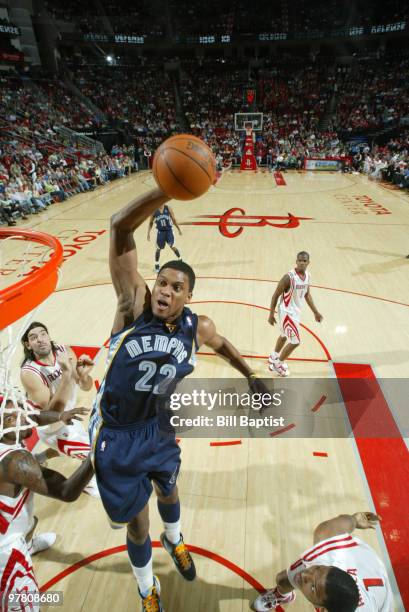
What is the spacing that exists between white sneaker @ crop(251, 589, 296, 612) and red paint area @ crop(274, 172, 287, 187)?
18.0m

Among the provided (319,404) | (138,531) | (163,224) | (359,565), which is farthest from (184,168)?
(163,224)

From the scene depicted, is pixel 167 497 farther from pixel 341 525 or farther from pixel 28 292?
pixel 28 292

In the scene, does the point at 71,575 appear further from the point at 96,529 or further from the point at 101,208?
the point at 101,208

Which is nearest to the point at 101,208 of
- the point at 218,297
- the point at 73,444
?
the point at 218,297

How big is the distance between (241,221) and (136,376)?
1076 centimetres

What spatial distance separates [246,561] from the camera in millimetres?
2830

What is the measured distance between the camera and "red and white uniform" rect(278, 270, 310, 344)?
4574 millimetres

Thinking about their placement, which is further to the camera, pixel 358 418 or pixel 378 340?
pixel 378 340

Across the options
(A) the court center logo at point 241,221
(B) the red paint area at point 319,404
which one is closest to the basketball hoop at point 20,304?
(B) the red paint area at point 319,404

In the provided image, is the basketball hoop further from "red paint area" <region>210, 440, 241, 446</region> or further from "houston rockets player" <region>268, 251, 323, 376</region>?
"houston rockets player" <region>268, 251, 323, 376</region>

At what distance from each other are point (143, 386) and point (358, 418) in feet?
9.59

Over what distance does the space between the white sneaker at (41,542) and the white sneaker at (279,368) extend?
2.92 metres

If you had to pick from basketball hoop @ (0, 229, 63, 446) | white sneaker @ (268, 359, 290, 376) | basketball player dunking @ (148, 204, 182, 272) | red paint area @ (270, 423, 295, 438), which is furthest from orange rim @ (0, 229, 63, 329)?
basketball player dunking @ (148, 204, 182, 272)

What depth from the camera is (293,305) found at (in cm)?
466
